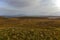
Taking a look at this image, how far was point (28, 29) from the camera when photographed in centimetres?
94

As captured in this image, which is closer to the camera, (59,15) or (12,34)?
(12,34)

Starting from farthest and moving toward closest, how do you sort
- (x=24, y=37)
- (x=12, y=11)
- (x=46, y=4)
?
(x=46, y=4)
(x=12, y=11)
(x=24, y=37)

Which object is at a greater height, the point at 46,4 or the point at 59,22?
the point at 46,4

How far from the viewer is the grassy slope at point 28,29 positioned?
3.01 ft

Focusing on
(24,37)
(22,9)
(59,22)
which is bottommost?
(24,37)

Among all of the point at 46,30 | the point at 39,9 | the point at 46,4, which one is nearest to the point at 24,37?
the point at 46,30

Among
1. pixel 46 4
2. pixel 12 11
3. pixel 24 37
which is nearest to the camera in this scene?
pixel 24 37

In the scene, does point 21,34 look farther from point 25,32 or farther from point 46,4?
point 46,4

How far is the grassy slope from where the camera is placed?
3.01 feet

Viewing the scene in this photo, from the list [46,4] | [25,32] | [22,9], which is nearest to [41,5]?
[46,4]

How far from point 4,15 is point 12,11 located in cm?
8

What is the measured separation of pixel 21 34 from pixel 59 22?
1.06 ft

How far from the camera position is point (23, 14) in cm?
101

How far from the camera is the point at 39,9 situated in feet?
3.51
